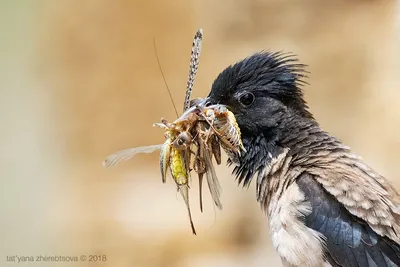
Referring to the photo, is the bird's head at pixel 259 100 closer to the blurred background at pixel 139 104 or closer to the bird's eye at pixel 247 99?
the bird's eye at pixel 247 99

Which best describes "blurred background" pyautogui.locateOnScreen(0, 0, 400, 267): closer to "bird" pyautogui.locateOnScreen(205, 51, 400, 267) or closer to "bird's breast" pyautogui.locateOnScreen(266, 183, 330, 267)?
"bird" pyautogui.locateOnScreen(205, 51, 400, 267)

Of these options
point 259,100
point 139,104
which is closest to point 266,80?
point 259,100

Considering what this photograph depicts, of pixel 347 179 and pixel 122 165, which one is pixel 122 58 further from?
pixel 347 179

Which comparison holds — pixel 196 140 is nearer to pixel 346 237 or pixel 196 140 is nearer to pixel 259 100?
pixel 259 100

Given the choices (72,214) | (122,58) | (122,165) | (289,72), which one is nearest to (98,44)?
(122,58)

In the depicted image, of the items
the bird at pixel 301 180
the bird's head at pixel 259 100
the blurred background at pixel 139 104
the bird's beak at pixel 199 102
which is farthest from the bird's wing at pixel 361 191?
the blurred background at pixel 139 104

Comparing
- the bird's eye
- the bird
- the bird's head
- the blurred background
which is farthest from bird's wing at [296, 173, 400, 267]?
the blurred background

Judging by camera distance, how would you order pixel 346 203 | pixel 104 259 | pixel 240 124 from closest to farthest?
pixel 346 203
pixel 240 124
pixel 104 259
